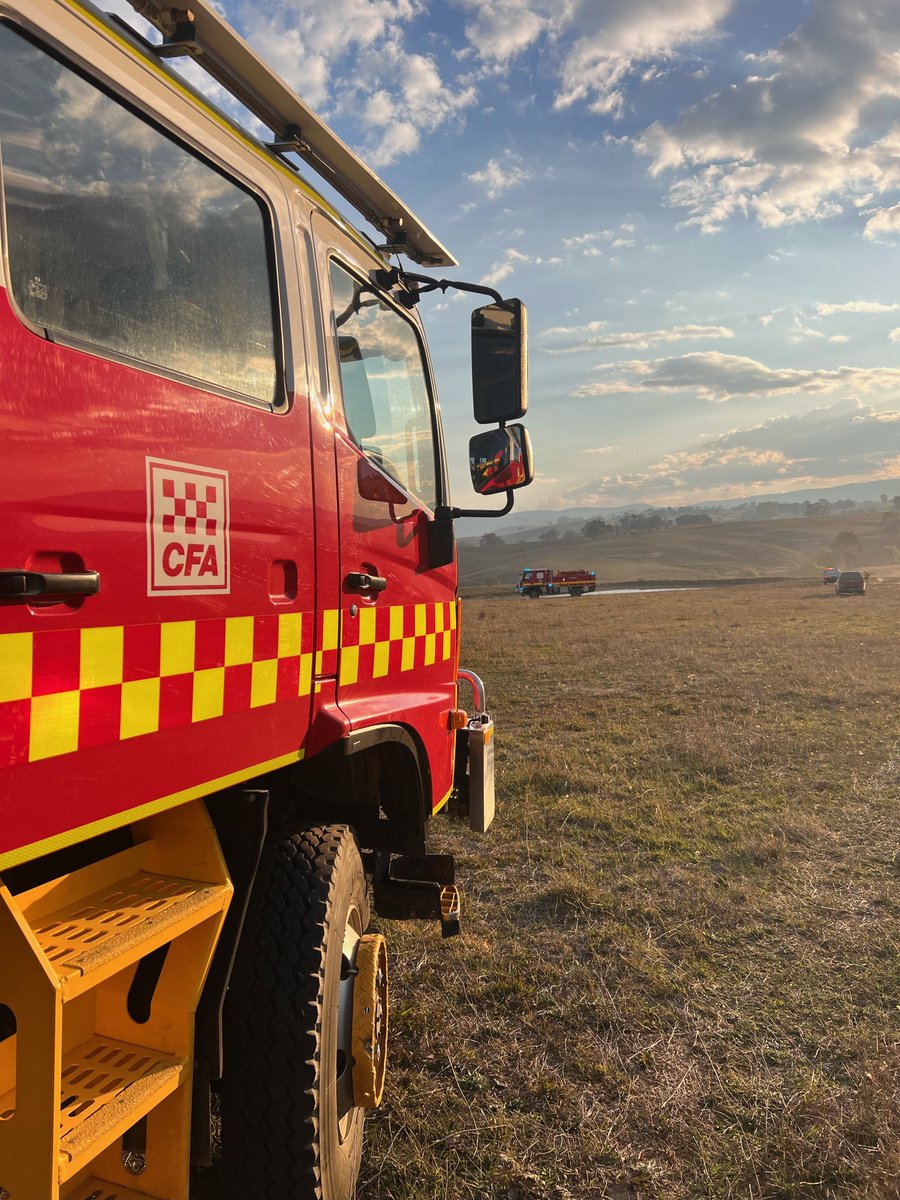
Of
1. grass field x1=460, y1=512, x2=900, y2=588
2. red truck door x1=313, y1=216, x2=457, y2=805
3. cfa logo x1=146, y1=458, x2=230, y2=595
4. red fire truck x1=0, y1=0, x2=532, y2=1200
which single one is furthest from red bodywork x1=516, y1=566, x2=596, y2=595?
cfa logo x1=146, y1=458, x2=230, y2=595

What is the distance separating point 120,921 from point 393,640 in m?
1.27

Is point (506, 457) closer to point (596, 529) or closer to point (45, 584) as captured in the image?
point (45, 584)

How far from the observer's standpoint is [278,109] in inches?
90.1

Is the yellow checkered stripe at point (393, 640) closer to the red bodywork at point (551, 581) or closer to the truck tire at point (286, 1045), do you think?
the truck tire at point (286, 1045)

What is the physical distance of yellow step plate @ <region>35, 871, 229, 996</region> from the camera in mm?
1356

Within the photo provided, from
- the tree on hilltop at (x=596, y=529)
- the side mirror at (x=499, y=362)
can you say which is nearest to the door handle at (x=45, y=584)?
the side mirror at (x=499, y=362)

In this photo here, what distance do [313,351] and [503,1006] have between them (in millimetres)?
2604

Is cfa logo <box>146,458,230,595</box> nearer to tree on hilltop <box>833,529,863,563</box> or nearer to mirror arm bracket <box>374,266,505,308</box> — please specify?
mirror arm bracket <box>374,266,505,308</box>

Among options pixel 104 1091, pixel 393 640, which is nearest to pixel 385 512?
pixel 393 640

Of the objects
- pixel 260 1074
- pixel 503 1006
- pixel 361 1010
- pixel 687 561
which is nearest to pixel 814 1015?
pixel 503 1006

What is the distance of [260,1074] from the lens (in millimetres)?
1896

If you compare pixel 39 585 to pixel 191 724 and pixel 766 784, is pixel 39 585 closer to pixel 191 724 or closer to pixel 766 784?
pixel 191 724

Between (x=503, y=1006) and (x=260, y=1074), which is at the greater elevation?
(x=260, y=1074)

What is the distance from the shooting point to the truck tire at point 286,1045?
189cm
